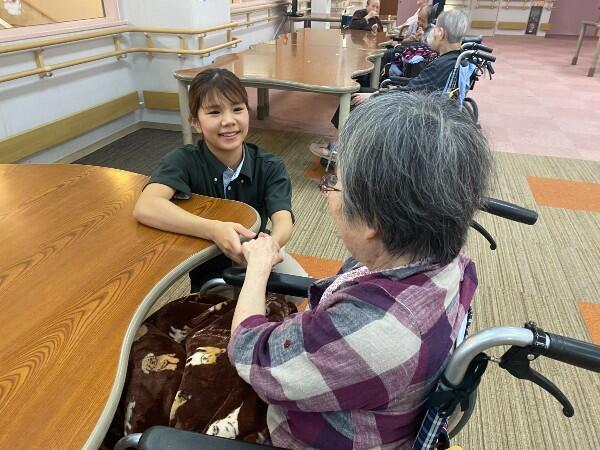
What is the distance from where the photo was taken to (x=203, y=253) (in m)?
1.02

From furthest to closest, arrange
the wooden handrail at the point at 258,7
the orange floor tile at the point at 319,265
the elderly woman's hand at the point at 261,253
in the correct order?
the wooden handrail at the point at 258,7 < the orange floor tile at the point at 319,265 < the elderly woman's hand at the point at 261,253

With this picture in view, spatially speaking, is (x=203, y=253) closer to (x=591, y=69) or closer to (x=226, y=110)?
(x=226, y=110)

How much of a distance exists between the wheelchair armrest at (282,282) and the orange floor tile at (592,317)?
1.50m

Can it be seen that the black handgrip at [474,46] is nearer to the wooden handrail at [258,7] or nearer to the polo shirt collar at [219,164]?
the polo shirt collar at [219,164]

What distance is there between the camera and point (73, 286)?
889 millimetres

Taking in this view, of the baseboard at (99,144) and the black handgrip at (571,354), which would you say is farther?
the baseboard at (99,144)

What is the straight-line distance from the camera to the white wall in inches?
115

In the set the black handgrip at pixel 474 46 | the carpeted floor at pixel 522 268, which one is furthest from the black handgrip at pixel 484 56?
the carpeted floor at pixel 522 268

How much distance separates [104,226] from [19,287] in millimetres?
256

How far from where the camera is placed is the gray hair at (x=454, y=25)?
117 inches

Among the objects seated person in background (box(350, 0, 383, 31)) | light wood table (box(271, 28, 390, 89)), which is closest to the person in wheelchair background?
light wood table (box(271, 28, 390, 89))

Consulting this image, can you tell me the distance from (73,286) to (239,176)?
612mm

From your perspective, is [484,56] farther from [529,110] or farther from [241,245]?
[529,110]

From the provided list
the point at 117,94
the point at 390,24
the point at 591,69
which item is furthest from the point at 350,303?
the point at 591,69
